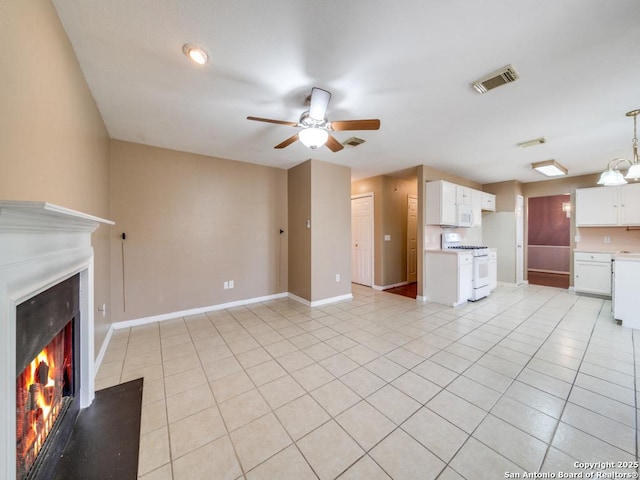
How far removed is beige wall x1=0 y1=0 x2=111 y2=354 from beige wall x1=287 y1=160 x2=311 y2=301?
279cm

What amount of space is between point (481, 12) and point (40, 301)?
2.81m

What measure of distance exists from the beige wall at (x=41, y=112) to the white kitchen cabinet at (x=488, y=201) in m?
6.80

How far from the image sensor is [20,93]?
108cm

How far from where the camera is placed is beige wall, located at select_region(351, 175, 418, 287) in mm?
5461

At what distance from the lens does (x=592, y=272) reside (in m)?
4.88

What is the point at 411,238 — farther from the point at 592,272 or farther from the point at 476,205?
the point at 592,272

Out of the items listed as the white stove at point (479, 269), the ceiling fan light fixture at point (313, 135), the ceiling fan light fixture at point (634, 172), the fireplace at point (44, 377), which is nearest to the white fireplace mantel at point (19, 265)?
the fireplace at point (44, 377)

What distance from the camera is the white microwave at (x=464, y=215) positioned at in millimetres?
4848

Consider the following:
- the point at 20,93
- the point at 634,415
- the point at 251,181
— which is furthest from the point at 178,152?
the point at 634,415

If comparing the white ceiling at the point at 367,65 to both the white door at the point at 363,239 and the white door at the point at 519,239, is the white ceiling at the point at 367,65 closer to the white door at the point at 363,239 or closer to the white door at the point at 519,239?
the white door at the point at 363,239

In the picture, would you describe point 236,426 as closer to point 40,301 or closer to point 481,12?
point 40,301

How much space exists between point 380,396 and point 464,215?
432 cm

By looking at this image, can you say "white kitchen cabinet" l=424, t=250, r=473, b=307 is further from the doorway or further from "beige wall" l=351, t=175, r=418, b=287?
the doorway

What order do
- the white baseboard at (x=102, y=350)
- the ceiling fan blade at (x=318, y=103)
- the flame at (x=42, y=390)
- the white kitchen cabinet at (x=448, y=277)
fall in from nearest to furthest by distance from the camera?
the flame at (x=42, y=390) < the ceiling fan blade at (x=318, y=103) < the white baseboard at (x=102, y=350) < the white kitchen cabinet at (x=448, y=277)
